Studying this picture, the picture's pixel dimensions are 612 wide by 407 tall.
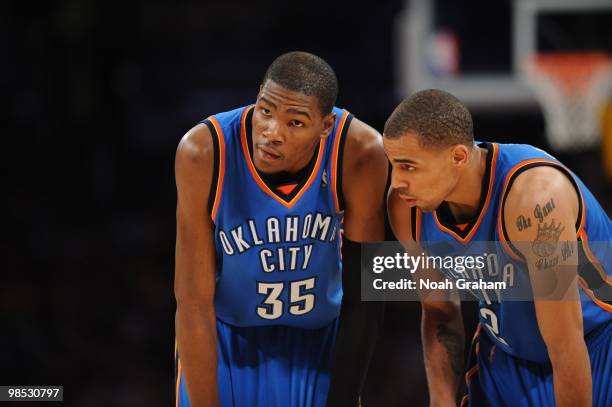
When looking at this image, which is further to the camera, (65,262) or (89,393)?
(65,262)

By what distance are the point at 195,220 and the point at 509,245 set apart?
1043 mm

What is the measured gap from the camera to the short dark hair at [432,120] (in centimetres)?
244

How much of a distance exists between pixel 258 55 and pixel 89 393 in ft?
18.2

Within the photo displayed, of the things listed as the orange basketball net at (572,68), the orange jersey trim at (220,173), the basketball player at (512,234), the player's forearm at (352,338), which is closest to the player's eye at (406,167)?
the basketball player at (512,234)

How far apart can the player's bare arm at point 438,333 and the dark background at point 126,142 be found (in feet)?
12.0

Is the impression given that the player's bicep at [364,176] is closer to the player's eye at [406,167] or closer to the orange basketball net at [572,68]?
the player's eye at [406,167]

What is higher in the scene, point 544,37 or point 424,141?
point 544,37

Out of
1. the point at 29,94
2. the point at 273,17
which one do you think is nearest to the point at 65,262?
the point at 29,94

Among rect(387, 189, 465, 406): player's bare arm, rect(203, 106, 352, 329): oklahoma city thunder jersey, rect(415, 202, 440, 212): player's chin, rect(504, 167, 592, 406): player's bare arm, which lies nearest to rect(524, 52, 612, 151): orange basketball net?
rect(387, 189, 465, 406): player's bare arm

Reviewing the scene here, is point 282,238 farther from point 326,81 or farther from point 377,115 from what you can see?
point 377,115

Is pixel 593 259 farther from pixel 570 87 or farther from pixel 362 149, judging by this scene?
pixel 570 87

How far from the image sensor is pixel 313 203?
9.14 feet

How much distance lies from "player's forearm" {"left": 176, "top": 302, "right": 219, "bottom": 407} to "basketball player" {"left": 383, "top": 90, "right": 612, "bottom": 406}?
0.75 meters

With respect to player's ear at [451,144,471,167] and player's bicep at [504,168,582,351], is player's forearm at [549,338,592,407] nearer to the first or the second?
player's bicep at [504,168,582,351]
